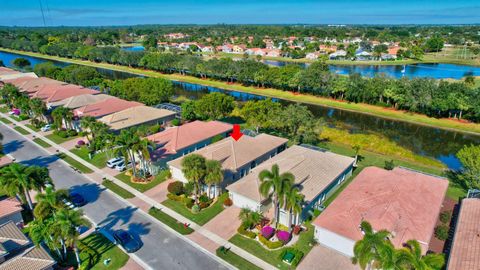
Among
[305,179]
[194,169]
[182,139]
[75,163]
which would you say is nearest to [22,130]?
[75,163]

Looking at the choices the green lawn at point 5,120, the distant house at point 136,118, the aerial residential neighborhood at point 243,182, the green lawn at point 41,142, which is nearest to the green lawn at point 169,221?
the aerial residential neighborhood at point 243,182

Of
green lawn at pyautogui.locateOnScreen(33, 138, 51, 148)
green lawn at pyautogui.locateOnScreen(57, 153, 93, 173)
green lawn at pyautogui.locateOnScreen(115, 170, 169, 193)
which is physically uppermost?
green lawn at pyautogui.locateOnScreen(33, 138, 51, 148)

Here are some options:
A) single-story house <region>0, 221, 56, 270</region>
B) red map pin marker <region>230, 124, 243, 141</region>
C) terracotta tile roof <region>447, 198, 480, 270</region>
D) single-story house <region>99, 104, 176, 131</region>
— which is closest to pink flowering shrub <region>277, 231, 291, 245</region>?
terracotta tile roof <region>447, 198, 480, 270</region>

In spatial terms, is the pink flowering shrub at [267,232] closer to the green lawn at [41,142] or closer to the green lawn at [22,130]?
the green lawn at [41,142]

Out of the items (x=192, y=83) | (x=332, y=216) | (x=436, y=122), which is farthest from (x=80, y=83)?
(x=436, y=122)

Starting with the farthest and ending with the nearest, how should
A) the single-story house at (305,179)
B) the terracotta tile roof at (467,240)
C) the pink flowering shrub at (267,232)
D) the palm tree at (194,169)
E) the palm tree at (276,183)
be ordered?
the single-story house at (305,179), the palm tree at (194,169), the pink flowering shrub at (267,232), the palm tree at (276,183), the terracotta tile roof at (467,240)

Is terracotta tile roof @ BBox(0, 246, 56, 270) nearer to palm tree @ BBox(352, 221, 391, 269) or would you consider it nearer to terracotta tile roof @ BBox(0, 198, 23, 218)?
Answer: terracotta tile roof @ BBox(0, 198, 23, 218)

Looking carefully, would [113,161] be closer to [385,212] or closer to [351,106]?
[385,212]

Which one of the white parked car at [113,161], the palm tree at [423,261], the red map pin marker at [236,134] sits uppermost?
the palm tree at [423,261]
